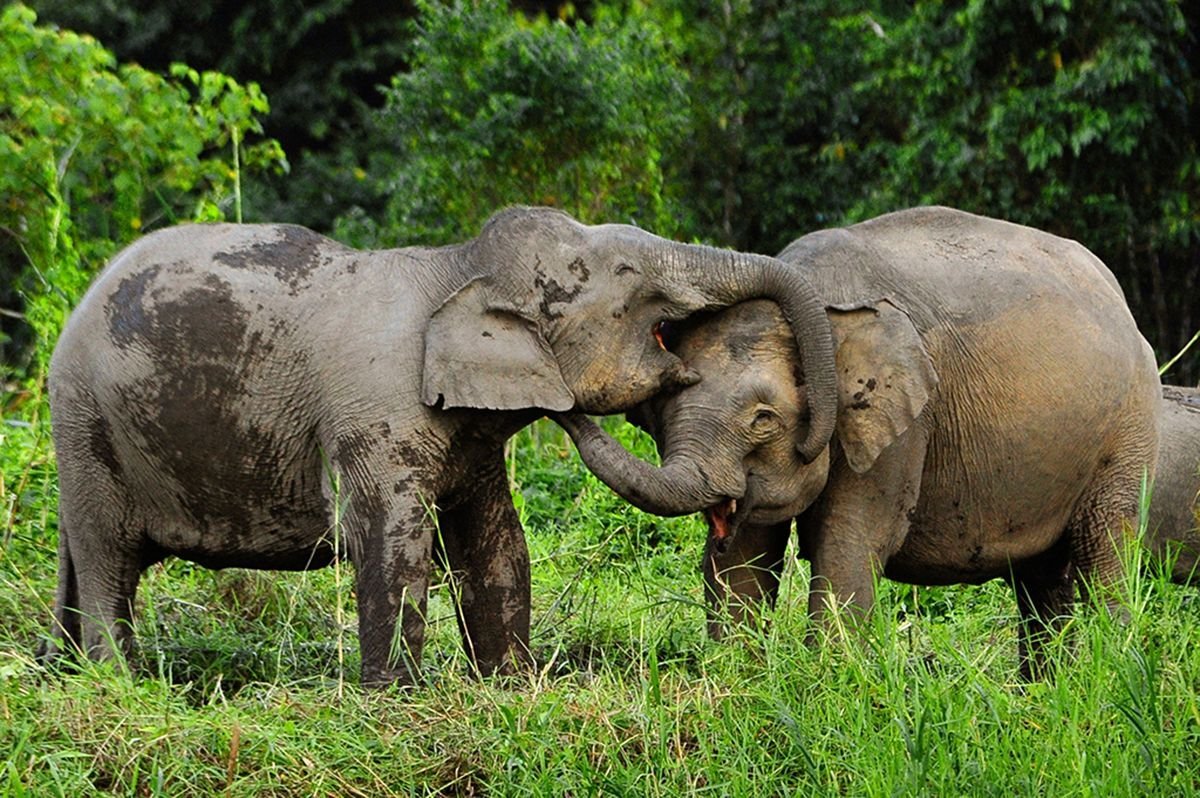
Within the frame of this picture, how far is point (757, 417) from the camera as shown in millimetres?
6188

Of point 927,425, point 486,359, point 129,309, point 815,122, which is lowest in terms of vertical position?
point 927,425

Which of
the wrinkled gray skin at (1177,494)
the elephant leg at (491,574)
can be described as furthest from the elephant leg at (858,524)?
the wrinkled gray skin at (1177,494)

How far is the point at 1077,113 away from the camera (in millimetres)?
14195

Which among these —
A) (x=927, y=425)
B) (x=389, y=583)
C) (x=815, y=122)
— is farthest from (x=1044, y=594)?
(x=815, y=122)

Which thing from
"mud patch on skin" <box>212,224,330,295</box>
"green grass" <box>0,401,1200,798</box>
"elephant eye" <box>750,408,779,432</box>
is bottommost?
"green grass" <box>0,401,1200,798</box>

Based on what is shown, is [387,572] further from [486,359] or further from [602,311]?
[602,311]

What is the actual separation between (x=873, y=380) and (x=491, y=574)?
1.50 m

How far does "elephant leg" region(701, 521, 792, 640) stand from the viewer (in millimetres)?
6711

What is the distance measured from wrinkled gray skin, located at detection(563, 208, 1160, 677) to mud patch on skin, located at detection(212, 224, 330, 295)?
39.1 inches

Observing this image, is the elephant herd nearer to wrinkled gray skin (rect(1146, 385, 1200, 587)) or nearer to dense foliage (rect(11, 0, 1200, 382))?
wrinkled gray skin (rect(1146, 385, 1200, 587))

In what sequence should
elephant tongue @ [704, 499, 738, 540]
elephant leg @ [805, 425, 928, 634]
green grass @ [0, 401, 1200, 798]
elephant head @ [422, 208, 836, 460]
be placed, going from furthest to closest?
elephant leg @ [805, 425, 928, 634] < elephant tongue @ [704, 499, 738, 540] < elephant head @ [422, 208, 836, 460] < green grass @ [0, 401, 1200, 798]

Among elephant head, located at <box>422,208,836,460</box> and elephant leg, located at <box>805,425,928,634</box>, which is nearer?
elephant head, located at <box>422,208,836,460</box>

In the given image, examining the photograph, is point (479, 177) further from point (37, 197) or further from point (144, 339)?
point (144, 339)

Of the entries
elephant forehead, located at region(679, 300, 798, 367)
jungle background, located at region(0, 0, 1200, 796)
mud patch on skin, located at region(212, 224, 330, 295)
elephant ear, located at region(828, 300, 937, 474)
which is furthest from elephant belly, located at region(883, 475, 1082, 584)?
mud patch on skin, located at region(212, 224, 330, 295)
